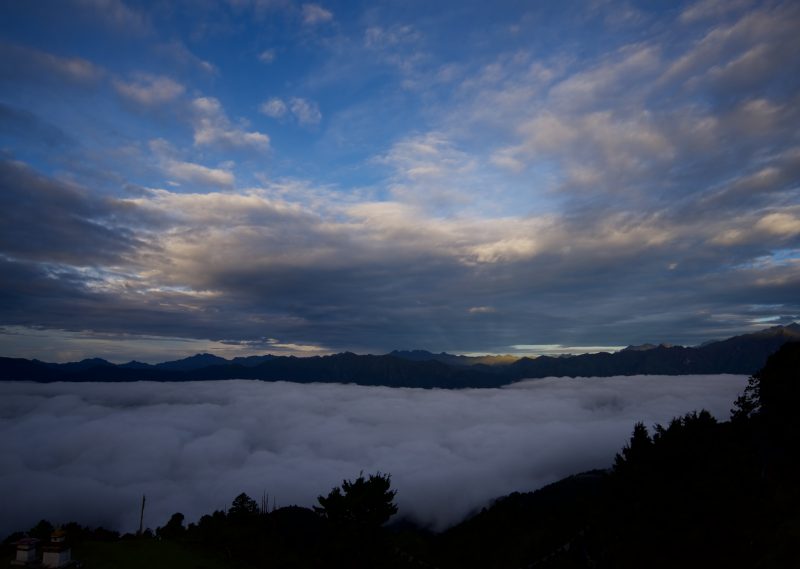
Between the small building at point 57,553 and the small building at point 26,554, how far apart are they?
1.88 m

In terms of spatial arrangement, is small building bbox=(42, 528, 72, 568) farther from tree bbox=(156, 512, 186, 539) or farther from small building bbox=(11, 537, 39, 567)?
tree bbox=(156, 512, 186, 539)

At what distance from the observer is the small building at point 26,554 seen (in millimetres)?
47844

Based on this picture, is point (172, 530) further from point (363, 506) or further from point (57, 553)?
point (363, 506)

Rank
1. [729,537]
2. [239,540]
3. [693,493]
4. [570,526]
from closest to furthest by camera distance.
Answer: [729,537]
[693,493]
[239,540]
[570,526]

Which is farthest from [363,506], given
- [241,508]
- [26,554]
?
[241,508]

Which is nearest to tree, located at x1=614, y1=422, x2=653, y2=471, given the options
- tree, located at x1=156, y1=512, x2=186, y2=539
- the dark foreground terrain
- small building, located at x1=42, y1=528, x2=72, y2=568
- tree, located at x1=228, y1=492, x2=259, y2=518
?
the dark foreground terrain

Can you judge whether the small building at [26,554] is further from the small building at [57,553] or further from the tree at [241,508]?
the tree at [241,508]

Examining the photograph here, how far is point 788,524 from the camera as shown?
39969mm

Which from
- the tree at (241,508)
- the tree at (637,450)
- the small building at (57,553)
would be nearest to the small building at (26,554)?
the small building at (57,553)

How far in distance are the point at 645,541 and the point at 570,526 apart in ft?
388

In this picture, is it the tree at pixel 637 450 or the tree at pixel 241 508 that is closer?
the tree at pixel 637 450

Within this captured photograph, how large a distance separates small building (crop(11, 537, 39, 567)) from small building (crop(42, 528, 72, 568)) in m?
1.88

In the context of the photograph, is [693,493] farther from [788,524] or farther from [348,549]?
[348,549]

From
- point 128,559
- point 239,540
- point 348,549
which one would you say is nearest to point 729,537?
point 348,549
